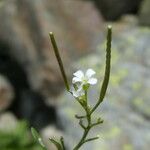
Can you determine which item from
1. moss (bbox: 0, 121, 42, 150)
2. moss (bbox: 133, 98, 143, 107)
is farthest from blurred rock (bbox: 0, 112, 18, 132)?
moss (bbox: 133, 98, 143, 107)

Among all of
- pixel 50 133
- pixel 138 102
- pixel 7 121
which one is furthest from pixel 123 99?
pixel 7 121

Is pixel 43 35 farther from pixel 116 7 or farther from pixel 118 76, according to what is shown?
pixel 116 7

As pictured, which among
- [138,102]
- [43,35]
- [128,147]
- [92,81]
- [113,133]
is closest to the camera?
[92,81]

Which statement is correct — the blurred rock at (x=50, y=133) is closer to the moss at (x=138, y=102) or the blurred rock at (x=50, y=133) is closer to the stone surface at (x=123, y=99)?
the stone surface at (x=123, y=99)

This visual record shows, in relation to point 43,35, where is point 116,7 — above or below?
above

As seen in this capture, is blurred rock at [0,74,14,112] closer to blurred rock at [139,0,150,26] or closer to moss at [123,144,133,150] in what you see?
blurred rock at [139,0,150,26]

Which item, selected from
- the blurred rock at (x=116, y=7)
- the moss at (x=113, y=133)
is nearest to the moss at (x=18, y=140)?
the moss at (x=113, y=133)

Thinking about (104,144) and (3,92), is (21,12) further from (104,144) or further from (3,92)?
(104,144)
